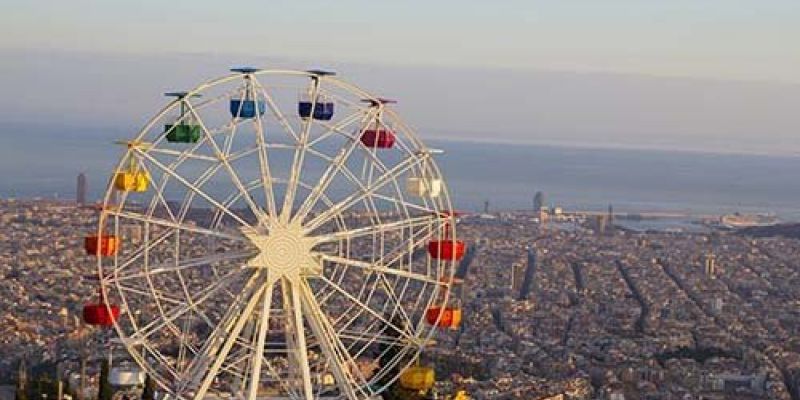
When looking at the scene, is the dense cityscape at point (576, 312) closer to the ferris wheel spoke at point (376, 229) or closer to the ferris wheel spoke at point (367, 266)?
the ferris wheel spoke at point (376, 229)

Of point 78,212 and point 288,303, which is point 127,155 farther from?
point 78,212

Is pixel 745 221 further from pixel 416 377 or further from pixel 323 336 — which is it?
pixel 323 336

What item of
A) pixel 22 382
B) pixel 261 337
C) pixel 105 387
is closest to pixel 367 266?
pixel 261 337

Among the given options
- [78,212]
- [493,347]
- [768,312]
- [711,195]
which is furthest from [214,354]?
[711,195]

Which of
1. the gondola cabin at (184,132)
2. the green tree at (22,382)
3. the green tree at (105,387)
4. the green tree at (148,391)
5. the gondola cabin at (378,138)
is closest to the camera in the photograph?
the gondola cabin at (184,132)

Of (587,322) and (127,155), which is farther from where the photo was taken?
(587,322)

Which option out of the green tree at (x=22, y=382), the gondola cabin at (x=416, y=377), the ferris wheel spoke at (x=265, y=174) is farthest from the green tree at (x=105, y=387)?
the ferris wheel spoke at (x=265, y=174)
